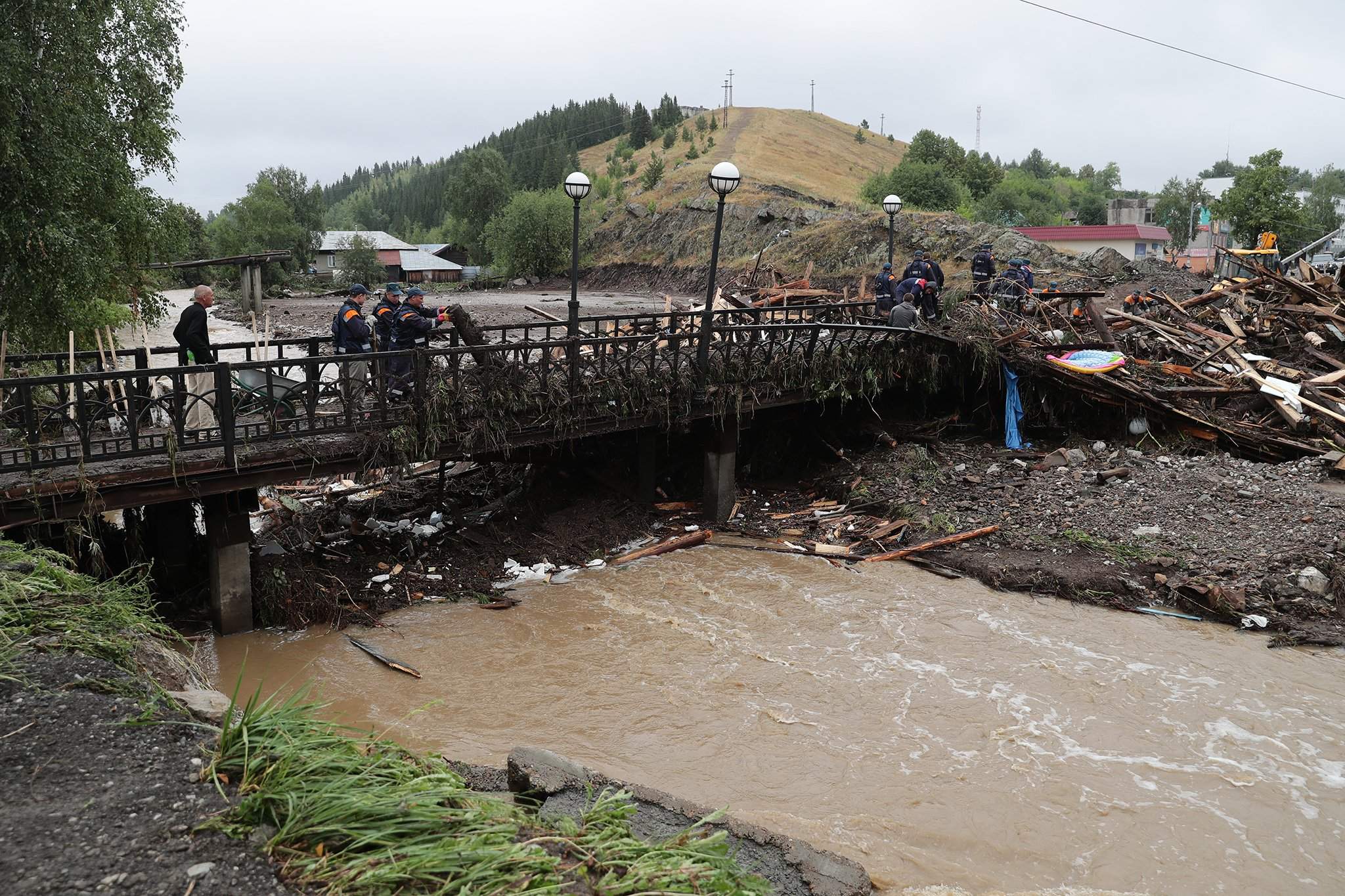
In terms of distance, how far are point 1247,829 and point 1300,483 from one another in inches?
324

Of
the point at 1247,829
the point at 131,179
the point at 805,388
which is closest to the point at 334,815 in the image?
the point at 1247,829

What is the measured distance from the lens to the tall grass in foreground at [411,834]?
375 centimetres

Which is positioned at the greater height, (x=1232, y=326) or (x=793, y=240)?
(x=793, y=240)

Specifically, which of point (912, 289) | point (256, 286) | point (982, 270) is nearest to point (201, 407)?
point (256, 286)

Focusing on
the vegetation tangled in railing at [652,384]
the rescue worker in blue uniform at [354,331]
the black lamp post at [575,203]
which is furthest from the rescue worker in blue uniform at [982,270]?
the rescue worker in blue uniform at [354,331]

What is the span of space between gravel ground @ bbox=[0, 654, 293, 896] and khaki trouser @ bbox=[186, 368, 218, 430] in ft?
16.2

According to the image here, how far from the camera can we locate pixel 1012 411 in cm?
1711

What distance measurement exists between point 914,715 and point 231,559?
7652mm

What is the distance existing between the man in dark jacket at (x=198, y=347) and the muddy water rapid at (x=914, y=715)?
253 centimetres

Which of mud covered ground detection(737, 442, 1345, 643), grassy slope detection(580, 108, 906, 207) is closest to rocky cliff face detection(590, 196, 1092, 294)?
grassy slope detection(580, 108, 906, 207)

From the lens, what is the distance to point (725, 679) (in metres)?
9.93

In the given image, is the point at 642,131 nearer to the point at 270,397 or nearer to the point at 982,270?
the point at 982,270

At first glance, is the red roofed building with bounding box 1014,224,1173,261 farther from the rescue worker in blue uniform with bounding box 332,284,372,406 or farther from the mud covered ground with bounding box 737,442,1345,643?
the rescue worker in blue uniform with bounding box 332,284,372,406

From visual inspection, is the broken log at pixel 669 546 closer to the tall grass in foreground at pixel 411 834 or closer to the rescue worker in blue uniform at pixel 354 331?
the rescue worker in blue uniform at pixel 354 331
